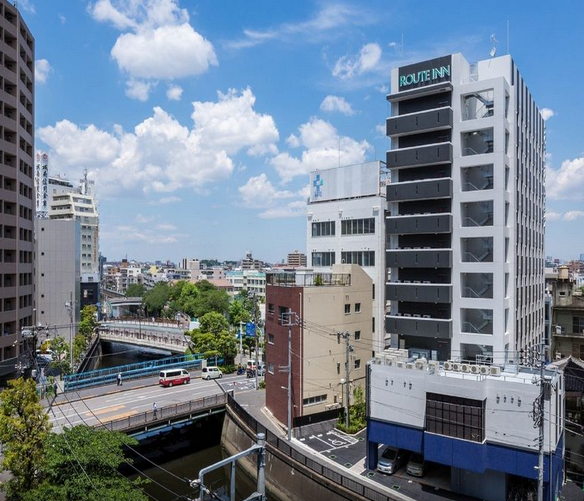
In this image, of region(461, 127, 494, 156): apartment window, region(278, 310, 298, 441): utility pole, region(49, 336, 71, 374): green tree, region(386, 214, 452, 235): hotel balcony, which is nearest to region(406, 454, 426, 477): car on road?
region(278, 310, 298, 441): utility pole

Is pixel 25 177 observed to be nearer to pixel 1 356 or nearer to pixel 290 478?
pixel 1 356

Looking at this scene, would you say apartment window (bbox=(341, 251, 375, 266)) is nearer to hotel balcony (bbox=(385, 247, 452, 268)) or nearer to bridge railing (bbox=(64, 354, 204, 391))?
hotel balcony (bbox=(385, 247, 452, 268))

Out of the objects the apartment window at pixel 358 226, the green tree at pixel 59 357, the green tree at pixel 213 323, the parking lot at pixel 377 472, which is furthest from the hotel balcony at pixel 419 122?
the green tree at pixel 59 357

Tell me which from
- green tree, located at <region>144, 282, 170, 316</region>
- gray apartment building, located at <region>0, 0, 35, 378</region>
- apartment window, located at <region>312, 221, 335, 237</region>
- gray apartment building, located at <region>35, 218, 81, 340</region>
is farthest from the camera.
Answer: green tree, located at <region>144, 282, 170, 316</region>

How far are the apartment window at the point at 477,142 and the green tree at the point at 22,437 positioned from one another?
37.4 metres

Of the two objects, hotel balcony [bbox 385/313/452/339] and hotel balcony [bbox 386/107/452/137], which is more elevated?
hotel balcony [bbox 386/107/452/137]

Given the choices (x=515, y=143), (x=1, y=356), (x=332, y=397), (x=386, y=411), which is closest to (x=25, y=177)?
(x=1, y=356)

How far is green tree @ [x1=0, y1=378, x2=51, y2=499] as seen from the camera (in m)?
24.5

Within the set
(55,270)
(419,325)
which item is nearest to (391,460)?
(419,325)

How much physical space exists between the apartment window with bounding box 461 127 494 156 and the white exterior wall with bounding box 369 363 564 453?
20.2 metres

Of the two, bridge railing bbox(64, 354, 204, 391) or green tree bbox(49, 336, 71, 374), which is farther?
green tree bbox(49, 336, 71, 374)

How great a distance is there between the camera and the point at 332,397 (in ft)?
139

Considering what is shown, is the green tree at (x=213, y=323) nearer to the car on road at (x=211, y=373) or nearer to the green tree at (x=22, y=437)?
the car on road at (x=211, y=373)

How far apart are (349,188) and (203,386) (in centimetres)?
2932
